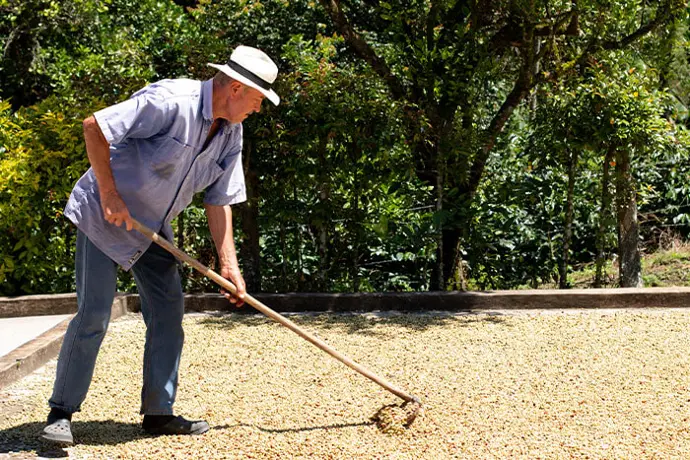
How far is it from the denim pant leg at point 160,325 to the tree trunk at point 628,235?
15.9ft

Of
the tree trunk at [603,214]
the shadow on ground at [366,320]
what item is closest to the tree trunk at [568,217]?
the tree trunk at [603,214]

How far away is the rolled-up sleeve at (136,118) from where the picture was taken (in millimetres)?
3918

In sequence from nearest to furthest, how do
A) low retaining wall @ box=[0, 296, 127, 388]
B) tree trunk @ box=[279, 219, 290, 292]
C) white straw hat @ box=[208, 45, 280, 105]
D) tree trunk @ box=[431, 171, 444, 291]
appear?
white straw hat @ box=[208, 45, 280, 105], low retaining wall @ box=[0, 296, 127, 388], tree trunk @ box=[431, 171, 444, 291], tree trunk @ box=[279, 219, 290, 292]

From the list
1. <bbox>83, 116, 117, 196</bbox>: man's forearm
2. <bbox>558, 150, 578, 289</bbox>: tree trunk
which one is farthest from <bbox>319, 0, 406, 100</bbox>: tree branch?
<bbox>83, 116, 117, 196</bbox>: man's forearm

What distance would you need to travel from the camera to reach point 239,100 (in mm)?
4109

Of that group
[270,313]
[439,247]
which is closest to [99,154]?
[270,313]

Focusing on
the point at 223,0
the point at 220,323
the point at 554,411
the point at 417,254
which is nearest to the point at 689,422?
the point at 554,411

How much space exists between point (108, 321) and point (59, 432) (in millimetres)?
515

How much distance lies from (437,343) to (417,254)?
228 cm

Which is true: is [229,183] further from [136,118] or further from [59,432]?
[59,432]

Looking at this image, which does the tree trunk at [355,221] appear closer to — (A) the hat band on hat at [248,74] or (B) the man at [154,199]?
(B) the man at [154,199]

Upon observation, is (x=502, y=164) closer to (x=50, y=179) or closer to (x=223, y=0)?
(x=223, y=0)

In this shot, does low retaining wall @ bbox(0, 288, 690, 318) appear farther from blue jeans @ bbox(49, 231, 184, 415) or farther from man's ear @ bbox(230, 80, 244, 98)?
man's ear @ bbox(230, 80, 244, 98)

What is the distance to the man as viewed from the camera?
405cm
